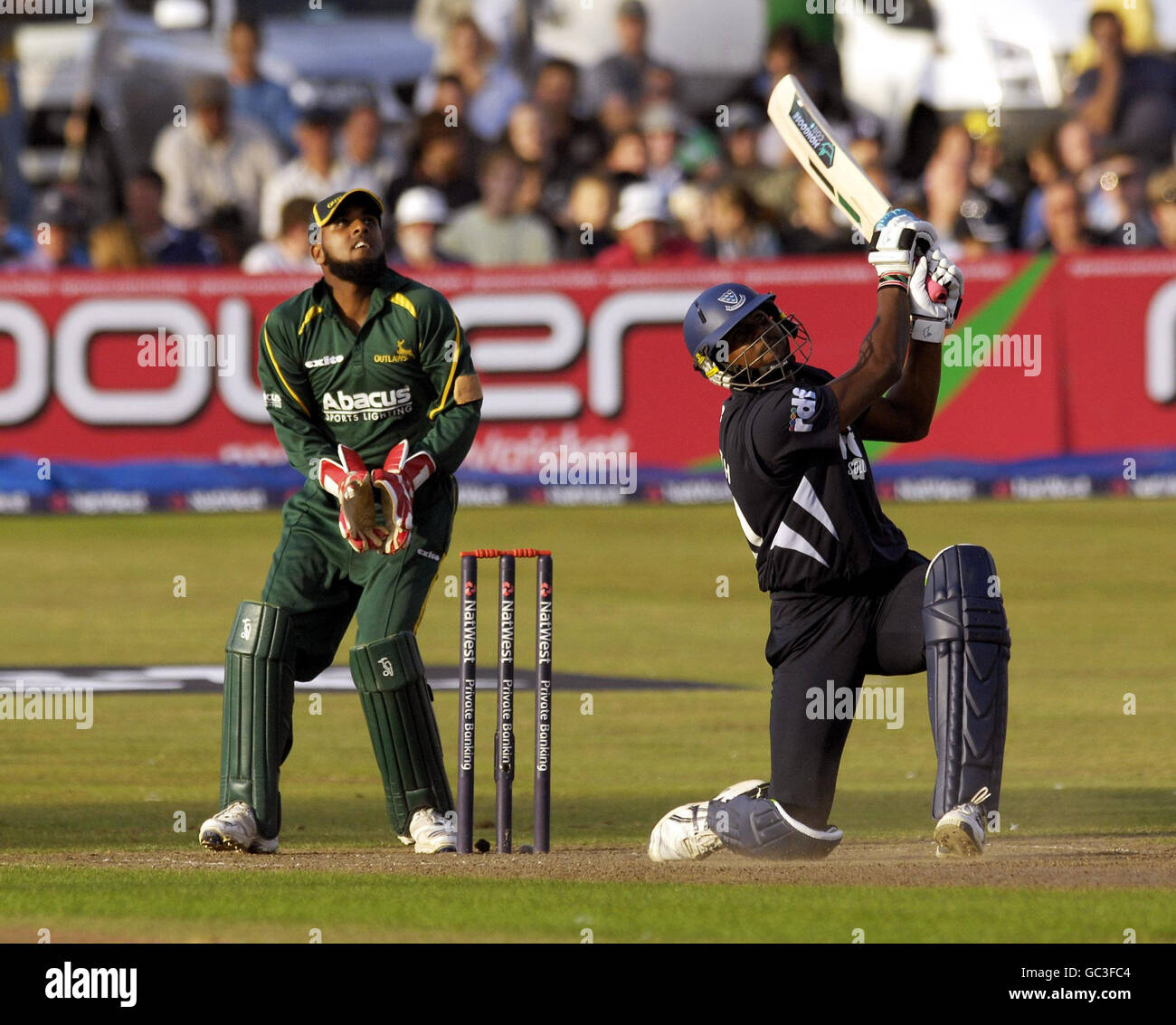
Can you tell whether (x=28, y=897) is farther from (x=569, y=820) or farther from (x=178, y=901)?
(x=569, y=820)

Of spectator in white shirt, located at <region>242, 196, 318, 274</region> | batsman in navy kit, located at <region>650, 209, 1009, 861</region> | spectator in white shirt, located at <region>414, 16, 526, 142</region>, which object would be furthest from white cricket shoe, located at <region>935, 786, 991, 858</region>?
spectator in white shirt, located at <region>414, 16, 526, 142</region>

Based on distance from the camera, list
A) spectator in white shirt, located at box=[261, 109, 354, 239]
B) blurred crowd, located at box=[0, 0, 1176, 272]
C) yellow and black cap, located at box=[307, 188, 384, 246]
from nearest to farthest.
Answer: yellow and black cap, located at box=[307, 188, 384, 246]
blurred crowd, located at box=[0, 0, 1176, 272]
spectator in white shirt, located at box=[261, 109, 354, 239]

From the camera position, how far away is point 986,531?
18.9m

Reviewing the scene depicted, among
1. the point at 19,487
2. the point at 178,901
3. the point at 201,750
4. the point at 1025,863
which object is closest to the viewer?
the point at 178,901

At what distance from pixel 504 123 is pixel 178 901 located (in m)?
17.0

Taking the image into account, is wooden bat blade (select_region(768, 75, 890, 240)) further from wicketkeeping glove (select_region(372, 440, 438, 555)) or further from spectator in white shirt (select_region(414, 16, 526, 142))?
spectator in white shirt (select_region(414, 16, 526, 142))

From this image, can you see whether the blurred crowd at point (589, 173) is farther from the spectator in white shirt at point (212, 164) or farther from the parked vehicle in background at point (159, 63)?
the parked vehicle in background at point (159, 63)

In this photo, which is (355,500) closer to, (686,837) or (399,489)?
(399,489)

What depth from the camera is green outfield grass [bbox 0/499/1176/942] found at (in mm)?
7062

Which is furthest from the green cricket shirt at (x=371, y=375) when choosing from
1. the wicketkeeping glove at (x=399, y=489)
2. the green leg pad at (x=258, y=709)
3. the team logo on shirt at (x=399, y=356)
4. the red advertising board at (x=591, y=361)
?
the red advertising board at (x=591, y=361)

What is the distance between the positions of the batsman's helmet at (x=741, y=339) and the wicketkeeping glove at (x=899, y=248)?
404mm

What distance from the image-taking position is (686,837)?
325 inches

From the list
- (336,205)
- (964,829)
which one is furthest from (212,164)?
(964,829)

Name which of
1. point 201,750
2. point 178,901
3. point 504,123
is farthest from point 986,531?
point 178,901
